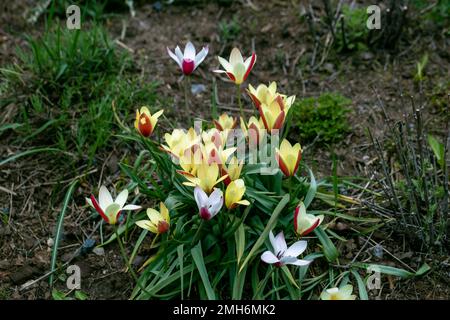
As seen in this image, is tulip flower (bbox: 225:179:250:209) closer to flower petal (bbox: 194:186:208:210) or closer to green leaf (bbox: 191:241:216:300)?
flower petal (bbox: 194:186:208:210)

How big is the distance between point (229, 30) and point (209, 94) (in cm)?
52

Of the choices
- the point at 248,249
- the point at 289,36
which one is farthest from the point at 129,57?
the point at 248,249

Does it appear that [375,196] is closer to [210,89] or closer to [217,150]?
[217,150]

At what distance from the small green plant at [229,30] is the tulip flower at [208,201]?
5.77 feet

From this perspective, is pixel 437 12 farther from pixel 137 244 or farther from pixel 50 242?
pixel 50 242

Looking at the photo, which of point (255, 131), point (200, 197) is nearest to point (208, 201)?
point (200, 197)

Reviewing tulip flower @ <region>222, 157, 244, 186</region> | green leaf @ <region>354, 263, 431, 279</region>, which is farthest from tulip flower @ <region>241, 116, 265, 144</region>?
green leaf @ <region>354, 263, 431, 279</region>

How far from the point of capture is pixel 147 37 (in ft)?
12.7

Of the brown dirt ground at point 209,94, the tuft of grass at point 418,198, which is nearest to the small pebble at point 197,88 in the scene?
the brown dirt ground at point 209,94

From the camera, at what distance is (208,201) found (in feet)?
7.32

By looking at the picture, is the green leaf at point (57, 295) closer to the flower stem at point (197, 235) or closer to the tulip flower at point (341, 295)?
the flower stem at point (197, 235)

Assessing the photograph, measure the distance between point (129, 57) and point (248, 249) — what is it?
154cm

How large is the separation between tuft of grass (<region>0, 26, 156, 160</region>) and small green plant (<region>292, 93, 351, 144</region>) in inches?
30.8

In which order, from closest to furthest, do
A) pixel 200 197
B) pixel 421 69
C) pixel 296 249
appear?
1. pixel 200 197
2. pixel 296 249
3. pixel 421 69
